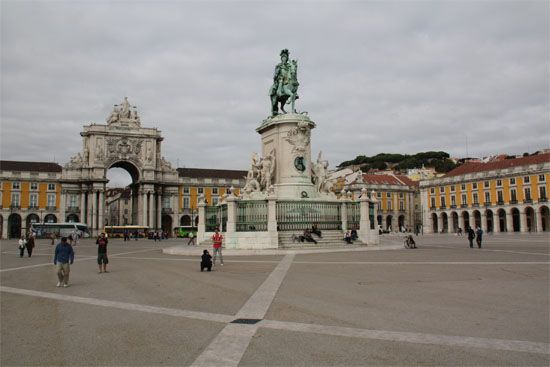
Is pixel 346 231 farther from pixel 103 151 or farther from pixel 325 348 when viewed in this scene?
pixel 103 151

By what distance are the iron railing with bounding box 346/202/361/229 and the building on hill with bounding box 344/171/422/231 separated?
6568cm

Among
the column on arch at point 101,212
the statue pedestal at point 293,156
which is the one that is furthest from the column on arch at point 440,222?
the statue pedestal at point 293,156

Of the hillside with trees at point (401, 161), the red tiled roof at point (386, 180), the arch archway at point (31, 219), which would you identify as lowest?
the arch archway at point (31, 219)

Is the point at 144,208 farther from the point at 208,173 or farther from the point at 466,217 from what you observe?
the point at 466,217

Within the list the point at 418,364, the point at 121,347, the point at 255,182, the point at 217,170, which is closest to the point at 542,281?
the point at 418,364

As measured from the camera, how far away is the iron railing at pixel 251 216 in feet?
76.6

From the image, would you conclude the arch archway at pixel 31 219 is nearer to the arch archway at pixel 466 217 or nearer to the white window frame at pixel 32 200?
the white window frame at pixel 32 200

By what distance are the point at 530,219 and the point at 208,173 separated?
61648 mm

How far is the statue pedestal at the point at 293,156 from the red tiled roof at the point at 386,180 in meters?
69.6

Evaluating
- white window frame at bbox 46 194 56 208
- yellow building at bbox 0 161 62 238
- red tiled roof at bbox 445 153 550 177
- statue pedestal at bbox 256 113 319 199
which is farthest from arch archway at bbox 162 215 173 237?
statue pedestal at bbox 256 113 319 199

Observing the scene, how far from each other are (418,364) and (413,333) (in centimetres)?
131

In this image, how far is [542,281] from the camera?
11344 millimetres

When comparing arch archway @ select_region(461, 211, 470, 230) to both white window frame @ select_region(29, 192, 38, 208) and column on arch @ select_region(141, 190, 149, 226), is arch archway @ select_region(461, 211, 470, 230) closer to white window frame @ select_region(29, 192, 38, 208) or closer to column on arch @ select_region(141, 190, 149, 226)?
column on arch @ select_region(141, 190, 149, 226)

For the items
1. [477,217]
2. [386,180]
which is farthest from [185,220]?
[477,217]
